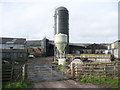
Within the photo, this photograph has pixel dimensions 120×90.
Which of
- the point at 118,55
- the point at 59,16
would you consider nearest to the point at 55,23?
the point at 59,16

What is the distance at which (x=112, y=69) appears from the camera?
41.3ft

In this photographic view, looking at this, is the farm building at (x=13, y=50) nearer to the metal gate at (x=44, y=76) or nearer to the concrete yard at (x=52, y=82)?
the metal gate at (x=44, y=76)

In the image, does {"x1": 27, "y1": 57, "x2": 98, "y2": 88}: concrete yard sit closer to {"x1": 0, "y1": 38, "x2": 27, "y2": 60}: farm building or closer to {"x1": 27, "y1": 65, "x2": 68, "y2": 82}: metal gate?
{"x1": 27, "y1": 65, "x2": 68, "y2": 82}: metal gate

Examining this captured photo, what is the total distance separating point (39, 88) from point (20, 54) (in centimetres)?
3044


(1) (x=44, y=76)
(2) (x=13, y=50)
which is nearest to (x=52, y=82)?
(1) (x=44, y=76)

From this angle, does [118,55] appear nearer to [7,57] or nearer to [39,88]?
[7,57]

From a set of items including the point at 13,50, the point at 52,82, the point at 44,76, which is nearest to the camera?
the point at 52,82

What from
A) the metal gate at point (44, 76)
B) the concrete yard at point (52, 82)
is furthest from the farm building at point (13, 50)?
the concrete yard at point (52, 82)

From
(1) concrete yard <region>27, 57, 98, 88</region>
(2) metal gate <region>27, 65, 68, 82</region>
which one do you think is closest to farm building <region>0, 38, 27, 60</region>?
(2) metal gate <region>27, 65, 68, 82</region>

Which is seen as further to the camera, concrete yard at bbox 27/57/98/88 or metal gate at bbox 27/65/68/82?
metal gate at bbox 27/65/68/82

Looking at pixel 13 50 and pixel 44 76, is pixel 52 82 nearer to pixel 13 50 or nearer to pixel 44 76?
pixel 44 76

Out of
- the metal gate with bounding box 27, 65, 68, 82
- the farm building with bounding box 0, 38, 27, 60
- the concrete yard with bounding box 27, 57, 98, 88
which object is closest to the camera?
the concrete yard with bounding box 27, 57, 98, 88

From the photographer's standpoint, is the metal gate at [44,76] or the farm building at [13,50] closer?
the metal gate at [44,76]

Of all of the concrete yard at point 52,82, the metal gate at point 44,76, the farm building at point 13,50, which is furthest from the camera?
the farm building at point 13,50
